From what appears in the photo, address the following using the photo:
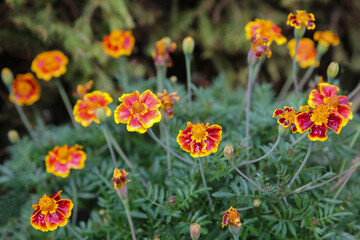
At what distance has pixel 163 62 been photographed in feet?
3.86

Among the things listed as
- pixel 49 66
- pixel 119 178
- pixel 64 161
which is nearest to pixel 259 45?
pixel 119 178

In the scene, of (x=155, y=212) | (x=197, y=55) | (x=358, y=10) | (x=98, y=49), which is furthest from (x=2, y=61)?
(x=358, y=10)

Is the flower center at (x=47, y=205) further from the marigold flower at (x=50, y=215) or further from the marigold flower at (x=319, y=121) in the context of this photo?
the marigold flower at (x=319, y=121)

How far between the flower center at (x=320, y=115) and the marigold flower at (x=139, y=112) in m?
0.33

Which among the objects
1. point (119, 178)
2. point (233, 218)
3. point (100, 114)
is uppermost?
point (100, 114)

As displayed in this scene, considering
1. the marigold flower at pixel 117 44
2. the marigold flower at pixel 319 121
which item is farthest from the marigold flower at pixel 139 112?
the marigold flower at pixel 117 44

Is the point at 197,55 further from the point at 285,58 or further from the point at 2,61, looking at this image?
the point at 2,61

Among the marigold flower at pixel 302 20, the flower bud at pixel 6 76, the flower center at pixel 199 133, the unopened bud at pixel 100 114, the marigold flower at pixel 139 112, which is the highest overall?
the flower bud at pixel 6 76

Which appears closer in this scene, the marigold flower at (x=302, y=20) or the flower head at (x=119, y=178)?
the flower head at (x=119, y=178)

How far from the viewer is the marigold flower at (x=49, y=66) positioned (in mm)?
1296

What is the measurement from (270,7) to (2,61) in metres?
1.54

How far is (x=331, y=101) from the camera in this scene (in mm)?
784

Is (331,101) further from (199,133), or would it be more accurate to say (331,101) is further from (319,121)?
(199,133)

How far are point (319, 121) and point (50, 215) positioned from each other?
63 centimetres
